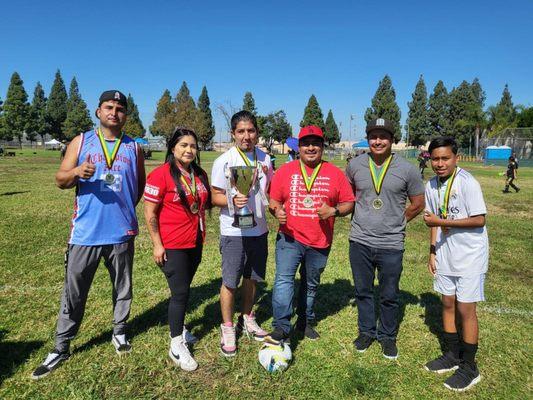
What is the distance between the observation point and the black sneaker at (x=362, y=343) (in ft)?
11.9

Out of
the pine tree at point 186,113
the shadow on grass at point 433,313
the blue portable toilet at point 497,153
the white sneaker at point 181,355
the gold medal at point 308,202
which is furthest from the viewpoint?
the pine tree at point 186,113

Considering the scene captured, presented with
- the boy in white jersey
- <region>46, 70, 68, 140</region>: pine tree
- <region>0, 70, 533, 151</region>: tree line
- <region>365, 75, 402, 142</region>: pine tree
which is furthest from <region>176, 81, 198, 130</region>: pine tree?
the boy in white jersey

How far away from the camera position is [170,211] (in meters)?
3.21

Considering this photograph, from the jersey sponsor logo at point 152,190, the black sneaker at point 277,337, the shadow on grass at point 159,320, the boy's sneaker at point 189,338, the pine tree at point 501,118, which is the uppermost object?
the pine tree at point 501,118

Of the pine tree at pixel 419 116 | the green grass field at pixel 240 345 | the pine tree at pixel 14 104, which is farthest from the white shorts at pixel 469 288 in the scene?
the pine tree at pixel 14 104

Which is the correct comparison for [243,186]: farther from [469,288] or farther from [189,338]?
[469,288]

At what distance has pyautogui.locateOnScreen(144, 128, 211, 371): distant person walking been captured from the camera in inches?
124

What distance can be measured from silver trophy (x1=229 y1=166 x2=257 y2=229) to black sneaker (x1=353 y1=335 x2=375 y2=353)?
1639 mm

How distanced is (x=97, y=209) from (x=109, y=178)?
273 millimetres

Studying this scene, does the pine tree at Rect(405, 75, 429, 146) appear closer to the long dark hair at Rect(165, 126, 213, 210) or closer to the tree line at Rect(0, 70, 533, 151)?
the tree line at Rect(0, 70, 533, 151)

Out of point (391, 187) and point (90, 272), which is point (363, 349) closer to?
point (391, 187)

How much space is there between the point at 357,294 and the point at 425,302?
171 cm

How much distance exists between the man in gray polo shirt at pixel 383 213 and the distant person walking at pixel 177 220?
145cm

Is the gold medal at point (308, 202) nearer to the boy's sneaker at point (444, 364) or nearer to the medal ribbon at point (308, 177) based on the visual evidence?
the medal ribbon at point (308, 177)
